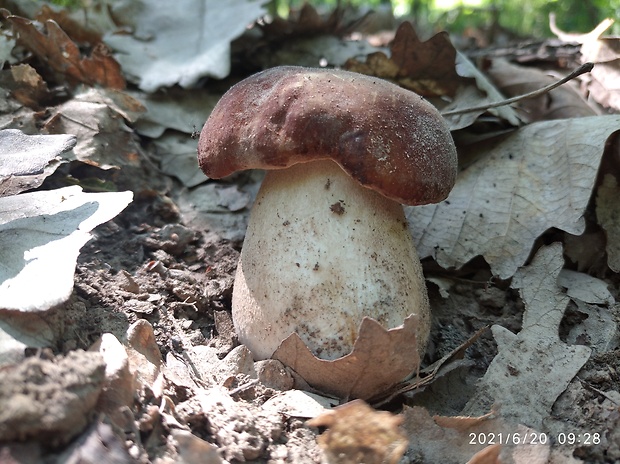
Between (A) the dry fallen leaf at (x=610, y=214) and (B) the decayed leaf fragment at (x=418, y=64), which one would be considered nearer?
(A) the dry fallen leaf at (x=610, y=214)

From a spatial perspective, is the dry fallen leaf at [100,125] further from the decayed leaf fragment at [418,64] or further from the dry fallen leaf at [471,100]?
the dry fallen leaf at [471,100]

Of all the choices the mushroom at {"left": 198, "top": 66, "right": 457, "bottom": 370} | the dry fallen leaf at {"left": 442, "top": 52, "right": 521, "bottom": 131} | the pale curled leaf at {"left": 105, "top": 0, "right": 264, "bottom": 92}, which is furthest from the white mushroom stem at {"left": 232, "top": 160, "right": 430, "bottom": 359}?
the pale curled leaf at {"left": 105, "top": 0, "right": 264, "bottom": 92}

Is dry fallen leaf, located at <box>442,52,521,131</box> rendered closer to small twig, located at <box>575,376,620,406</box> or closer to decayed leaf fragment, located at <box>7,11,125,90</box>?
small twig, located at <box>575,376,620,406</box>

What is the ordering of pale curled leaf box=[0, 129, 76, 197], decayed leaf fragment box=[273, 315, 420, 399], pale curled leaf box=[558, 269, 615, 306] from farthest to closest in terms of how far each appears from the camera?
pale curled leaf box=[558, 269, 615, 306]
pale curled leaf box=[0, 129, 76, 197]
decayed leaf fragment box=[273, 315, 420, 399]

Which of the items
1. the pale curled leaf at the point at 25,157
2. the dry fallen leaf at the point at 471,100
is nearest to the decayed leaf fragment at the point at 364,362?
the pale curled leaf at the point at 25,157

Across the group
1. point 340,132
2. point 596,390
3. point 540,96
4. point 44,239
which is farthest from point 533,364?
point 540,96

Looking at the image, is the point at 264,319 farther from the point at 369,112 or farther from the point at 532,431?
the point at 532,431

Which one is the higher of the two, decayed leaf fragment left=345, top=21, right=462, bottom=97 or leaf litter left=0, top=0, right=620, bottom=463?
decayed leaf fragment left=345, top=21, right=462, bottom=97

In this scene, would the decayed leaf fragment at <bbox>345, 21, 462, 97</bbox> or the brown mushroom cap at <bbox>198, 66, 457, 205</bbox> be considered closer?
the brown mushroom cap at <bbox>198, 66, 457, 205</bbox>

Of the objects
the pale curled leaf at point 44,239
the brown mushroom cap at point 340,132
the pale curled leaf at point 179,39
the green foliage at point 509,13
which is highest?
the brown mushroom cap at point 340,132
